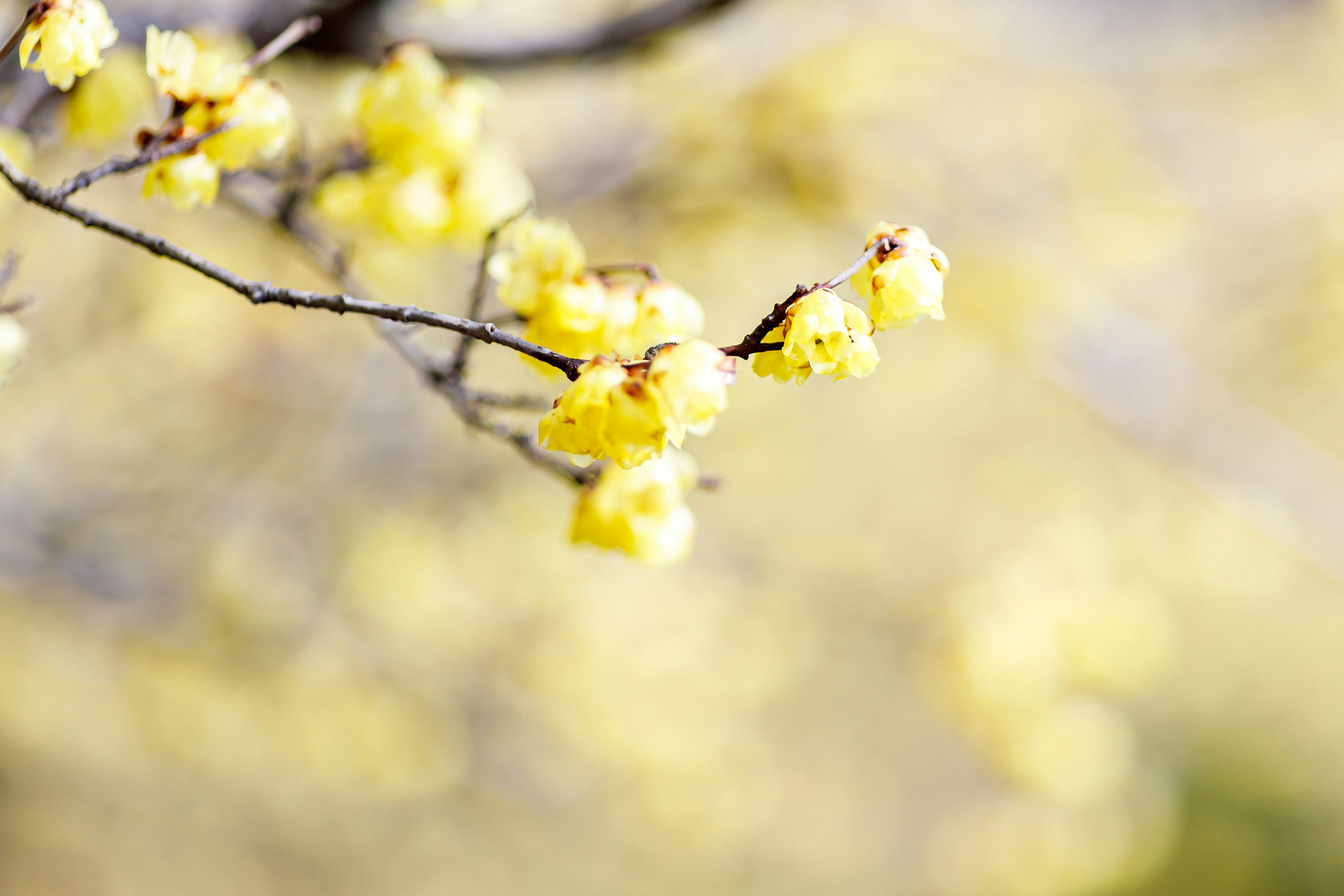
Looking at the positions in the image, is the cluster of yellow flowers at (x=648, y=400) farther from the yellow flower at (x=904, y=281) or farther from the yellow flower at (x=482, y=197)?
the yellow flower at (x=482, y=197)

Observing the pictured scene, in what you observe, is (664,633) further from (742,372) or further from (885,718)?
(885,718)

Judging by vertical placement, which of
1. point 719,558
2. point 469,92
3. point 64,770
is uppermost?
point 719,558

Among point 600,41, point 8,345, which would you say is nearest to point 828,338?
point 8,345

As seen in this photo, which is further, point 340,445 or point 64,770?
point 64,770

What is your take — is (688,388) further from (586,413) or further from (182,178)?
(182,178)

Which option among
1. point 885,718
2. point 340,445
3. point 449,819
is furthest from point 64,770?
point 885,718

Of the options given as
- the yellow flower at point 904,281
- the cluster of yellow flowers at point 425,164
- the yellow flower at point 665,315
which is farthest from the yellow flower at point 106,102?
the yellow flower at point 904,281

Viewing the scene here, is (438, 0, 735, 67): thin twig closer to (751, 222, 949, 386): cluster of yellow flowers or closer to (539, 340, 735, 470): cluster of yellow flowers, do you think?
(751, 222, 949, 386): cluster of yellow flowers
